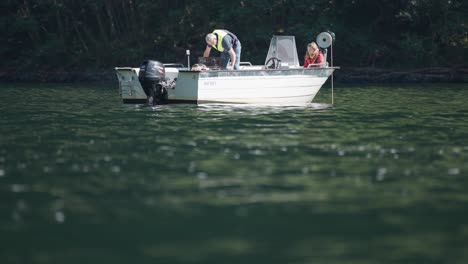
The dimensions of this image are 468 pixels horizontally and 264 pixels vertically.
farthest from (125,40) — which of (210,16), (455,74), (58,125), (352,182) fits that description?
(352,182)

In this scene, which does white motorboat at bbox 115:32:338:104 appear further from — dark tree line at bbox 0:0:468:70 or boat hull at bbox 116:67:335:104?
dark tree line at bbox 0:0:468:70

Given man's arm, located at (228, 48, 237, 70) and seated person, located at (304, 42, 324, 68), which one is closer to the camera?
man's arm, located at (228, 48, 237, 70)

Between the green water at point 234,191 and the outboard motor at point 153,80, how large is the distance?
9.94 ft

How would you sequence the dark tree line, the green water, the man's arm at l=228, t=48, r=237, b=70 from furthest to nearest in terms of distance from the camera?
the dark tree line
the man's arm at l=228, t=48, r=237, b=70
the green water

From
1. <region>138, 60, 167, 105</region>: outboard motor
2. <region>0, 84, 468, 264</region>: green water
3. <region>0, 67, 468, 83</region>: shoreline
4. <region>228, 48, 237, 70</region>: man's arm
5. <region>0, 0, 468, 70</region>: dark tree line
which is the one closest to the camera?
<region>0, 84, 468, 264</region>: green water

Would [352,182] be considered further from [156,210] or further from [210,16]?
[210,16]

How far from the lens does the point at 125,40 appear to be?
41.5m

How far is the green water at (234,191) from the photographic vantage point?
6.39 m

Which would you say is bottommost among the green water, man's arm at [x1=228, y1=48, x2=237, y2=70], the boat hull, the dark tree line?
the green water

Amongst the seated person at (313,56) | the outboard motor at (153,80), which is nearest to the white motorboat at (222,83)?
the outboard motor at (153,80)

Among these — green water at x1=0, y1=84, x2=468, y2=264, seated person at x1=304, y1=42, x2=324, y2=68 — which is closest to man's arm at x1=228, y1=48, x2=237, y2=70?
seated person at x1=304, y1=42, x2=324, y2=68

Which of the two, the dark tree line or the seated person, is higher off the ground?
the dark tree line

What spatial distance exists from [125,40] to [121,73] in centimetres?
2196

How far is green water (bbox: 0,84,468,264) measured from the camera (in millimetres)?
6391
